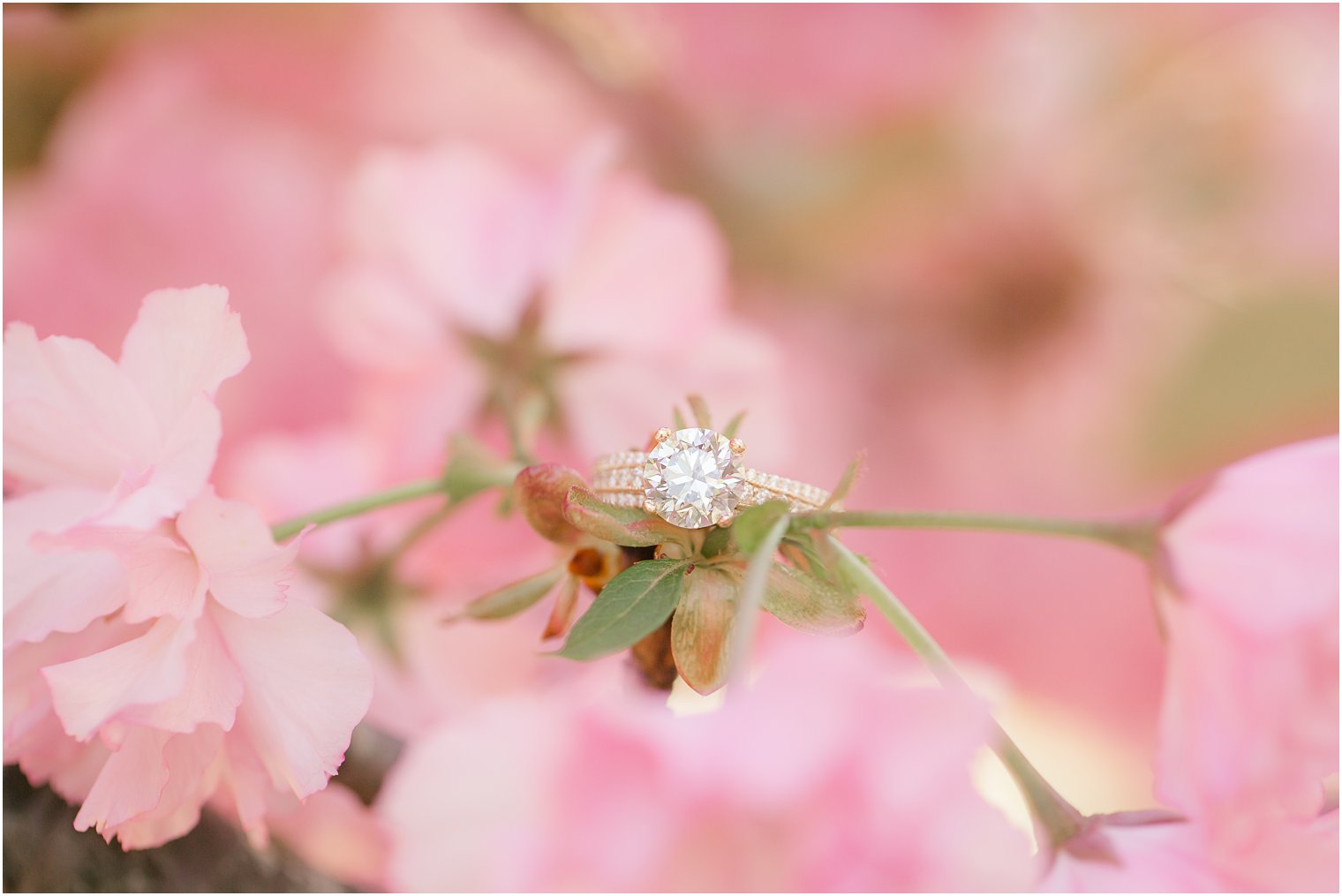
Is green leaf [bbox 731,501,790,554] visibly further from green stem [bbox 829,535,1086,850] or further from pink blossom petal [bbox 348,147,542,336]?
pink blossom petal [bbox 348,147,542,336]

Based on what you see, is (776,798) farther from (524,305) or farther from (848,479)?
(524,305)

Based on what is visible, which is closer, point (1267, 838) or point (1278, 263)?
point (1267, 838)

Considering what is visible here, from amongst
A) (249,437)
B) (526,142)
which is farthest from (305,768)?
(526,142)

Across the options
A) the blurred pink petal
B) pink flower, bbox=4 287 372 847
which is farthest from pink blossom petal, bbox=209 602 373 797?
the blurred pink petal

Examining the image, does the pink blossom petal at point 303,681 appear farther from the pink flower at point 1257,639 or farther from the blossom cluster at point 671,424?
the pink flower at point 1257,639

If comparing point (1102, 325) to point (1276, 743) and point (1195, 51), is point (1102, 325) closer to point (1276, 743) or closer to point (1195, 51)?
A: point (1195, 51)

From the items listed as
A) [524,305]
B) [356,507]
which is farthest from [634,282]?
[356,507]

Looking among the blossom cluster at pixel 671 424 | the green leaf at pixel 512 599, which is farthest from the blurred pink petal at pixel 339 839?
the green leaf at pixel 512 599
